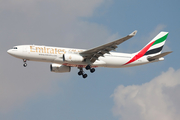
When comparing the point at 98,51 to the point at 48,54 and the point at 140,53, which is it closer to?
the point at 48,54

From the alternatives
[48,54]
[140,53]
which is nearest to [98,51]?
[48,54]

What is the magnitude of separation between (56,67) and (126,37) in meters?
14.9

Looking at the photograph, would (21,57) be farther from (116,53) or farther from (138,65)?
(138,65)

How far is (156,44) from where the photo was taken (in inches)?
2112

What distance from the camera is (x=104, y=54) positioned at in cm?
4800

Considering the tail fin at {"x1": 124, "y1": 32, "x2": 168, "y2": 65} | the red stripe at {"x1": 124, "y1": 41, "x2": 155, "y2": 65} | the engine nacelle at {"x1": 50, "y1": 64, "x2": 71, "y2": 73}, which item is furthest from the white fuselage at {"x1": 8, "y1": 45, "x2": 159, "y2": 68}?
the tail fin at {"x1": 124, "y1": 32, "x2": 168, "y2": 65}

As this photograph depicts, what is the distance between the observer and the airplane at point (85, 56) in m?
44.3

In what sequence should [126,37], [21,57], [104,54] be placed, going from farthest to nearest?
[104,54]
[21,57]
[126,37]

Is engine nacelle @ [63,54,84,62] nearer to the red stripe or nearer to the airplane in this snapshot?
the airplane

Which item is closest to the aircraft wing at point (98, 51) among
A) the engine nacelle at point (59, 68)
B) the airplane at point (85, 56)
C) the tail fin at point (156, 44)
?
the airplane at point (85, 56)

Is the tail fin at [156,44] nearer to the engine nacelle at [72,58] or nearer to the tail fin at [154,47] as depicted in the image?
the tail fin at [154,47]

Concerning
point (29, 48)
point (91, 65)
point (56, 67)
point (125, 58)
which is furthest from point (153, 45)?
point (29, 48)

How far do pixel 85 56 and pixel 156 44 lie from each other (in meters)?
14.0

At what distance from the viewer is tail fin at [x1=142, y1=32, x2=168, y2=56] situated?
52.3 metres
